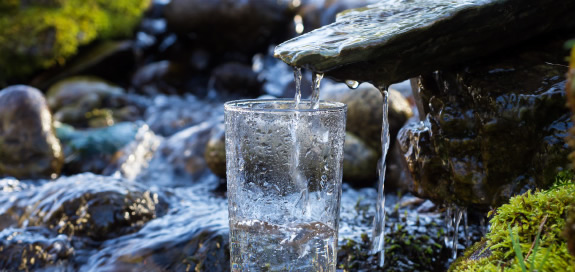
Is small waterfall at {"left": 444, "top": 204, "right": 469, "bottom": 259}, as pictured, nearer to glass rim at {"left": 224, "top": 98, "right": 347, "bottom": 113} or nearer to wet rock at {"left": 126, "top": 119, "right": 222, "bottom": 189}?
glass rim at {"left": 224, "top": 98, "right": 347, "bottom": 113}

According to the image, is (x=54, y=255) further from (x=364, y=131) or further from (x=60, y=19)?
(x=60, y=19)

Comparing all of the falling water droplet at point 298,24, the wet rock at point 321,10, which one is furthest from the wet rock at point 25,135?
the falling water droplet at point 298,24

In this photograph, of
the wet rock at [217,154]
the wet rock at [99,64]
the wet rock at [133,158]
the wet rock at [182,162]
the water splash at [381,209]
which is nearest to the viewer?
the water splash at [381,209]

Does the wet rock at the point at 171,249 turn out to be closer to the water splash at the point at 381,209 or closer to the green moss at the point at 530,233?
the water splash at the point at 381,209

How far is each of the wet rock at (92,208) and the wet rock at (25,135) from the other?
2.42 m

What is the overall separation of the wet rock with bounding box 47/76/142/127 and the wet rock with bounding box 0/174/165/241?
5696mm

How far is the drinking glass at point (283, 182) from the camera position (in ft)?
7.28

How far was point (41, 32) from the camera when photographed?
467 inches

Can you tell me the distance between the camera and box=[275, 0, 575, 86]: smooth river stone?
2463mm

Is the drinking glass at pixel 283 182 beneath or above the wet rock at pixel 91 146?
above

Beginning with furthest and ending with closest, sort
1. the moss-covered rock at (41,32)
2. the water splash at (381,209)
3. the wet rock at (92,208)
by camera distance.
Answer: the moss-covered rock at (41,32) → the wet rock at (92,208) → the water splash at (381,209)

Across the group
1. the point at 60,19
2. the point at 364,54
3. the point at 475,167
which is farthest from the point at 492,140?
the point at 60,19

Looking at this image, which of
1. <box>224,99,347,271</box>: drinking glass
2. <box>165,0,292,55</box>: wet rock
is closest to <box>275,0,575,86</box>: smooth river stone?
<box>224,99,347,271</box>: drinking glass

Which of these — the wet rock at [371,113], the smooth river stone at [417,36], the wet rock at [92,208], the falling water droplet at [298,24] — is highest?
the falling water droplet at [298,24]
